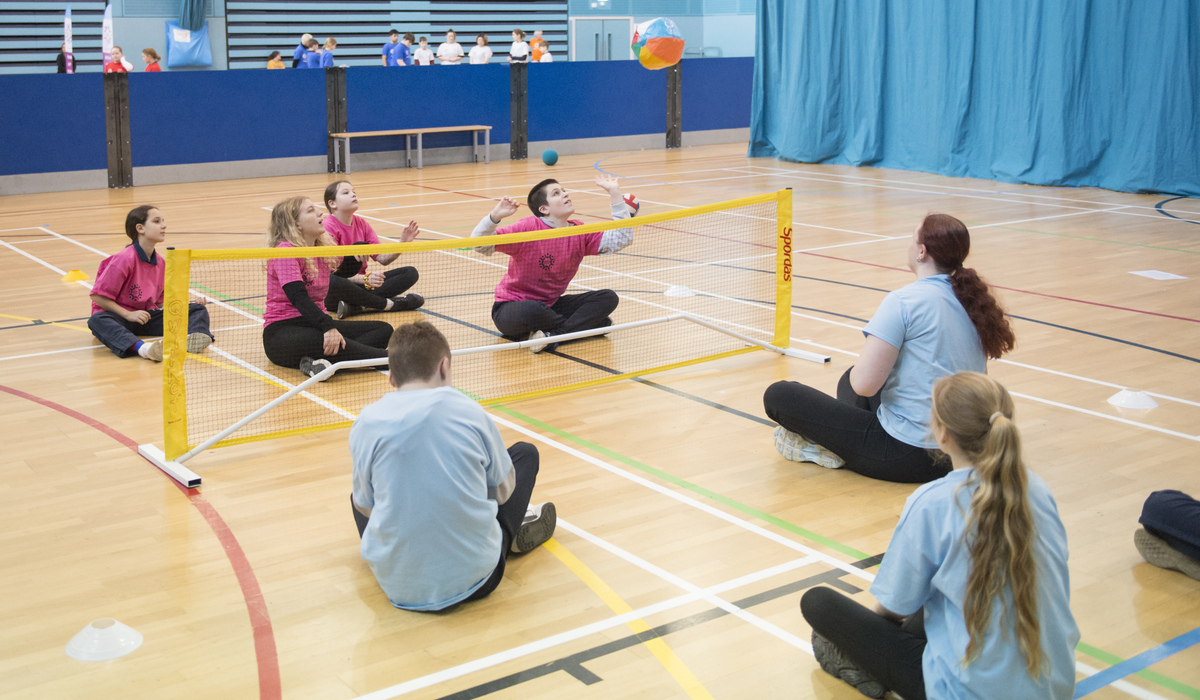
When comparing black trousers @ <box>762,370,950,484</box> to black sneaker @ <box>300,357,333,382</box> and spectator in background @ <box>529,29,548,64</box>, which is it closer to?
black sneaker @ <box>300,357,333,382</box>

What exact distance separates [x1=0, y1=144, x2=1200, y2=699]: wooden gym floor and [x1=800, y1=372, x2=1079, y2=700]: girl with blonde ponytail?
605mm

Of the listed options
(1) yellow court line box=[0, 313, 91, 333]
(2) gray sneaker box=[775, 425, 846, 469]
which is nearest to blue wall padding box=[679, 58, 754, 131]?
(1) yellow court line box=[0, 313, 91, 333]

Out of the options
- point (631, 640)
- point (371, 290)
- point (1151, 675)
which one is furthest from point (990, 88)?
point (631, 640)

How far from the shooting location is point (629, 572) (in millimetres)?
4227

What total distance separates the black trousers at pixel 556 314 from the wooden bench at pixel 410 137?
39.3 feet

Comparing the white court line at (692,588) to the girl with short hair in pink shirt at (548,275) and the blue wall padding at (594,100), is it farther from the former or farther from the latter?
the blue wall padding at (594,100)

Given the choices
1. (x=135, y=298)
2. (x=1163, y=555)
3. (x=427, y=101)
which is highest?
(x=427, y=101)

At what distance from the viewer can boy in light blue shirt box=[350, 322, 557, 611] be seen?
3.56 metres

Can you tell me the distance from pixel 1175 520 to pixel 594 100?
18631 mm

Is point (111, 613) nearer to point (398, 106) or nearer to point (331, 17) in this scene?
point (398, 106)

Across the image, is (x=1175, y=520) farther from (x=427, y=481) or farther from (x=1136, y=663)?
(x=427, y=481)

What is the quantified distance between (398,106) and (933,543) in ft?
58.4

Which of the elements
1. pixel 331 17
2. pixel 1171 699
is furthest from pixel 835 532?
pixel 331 17

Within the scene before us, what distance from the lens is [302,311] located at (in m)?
6.62
